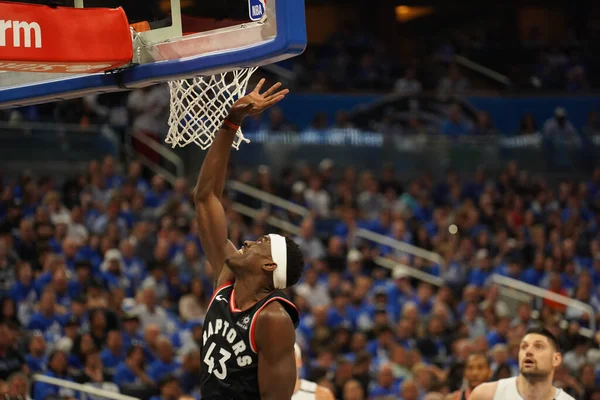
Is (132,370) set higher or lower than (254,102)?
lower

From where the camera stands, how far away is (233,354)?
4.42 m

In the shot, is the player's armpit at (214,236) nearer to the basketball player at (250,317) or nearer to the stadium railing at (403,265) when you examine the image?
the basketball player at (250,317)

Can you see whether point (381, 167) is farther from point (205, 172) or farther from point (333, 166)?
point (205, 172)

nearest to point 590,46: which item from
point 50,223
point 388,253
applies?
point 388,253

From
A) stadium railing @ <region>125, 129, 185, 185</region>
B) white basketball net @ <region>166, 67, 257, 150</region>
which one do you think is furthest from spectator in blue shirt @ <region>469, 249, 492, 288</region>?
white basketball net @ <region>166, 67, 257, 150</region>

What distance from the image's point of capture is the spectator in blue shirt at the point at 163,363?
962cm

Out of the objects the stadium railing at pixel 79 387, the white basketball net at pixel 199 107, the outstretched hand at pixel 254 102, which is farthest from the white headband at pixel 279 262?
the stadium railing at pixel 79 387

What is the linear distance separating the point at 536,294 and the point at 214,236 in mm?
8810

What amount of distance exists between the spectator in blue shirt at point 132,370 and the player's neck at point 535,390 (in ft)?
13.8

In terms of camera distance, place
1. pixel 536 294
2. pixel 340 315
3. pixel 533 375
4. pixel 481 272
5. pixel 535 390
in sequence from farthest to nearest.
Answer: pixel 481 272 → pixel 536 294 → pixel 340 315 → pixel 535 390 → pixel 533 375

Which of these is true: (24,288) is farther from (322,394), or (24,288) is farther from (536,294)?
(536,294)

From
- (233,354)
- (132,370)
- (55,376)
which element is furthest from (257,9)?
(132,370)

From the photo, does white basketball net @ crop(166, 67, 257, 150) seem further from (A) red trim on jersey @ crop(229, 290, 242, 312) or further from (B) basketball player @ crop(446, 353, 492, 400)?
(B) basketball player @ crop(446, 353, 492, 400)

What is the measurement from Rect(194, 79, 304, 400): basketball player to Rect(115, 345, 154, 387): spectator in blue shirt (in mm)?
4842
